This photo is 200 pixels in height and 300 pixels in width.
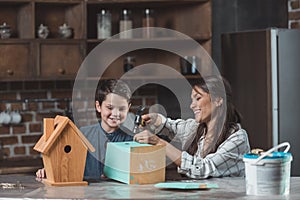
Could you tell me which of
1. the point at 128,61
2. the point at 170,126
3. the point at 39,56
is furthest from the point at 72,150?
the point at 128,61

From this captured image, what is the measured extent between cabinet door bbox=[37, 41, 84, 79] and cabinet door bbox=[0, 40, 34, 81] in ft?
0.25

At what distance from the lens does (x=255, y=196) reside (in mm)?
2814

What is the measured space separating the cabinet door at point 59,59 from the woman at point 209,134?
1.38 meters

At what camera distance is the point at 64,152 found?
317 centimetres

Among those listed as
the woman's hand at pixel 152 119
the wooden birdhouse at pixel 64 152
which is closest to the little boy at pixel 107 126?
the woman's hand at pixel 152 119

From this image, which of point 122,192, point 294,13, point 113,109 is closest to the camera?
point 122,192

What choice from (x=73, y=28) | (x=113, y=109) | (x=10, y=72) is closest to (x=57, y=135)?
(x=113, y=109)

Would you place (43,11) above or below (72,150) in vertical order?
above

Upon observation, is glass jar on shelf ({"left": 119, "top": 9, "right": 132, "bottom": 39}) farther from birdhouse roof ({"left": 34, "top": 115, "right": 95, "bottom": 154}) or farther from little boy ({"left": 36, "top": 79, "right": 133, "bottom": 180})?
birdhouse roof ({"left": 34, "top": 115, "right": 95, "bottom": 154})

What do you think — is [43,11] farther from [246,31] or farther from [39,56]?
[246,31]

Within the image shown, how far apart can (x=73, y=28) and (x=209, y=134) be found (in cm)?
191

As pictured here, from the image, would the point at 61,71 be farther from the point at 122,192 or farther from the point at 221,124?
the point at 122,192

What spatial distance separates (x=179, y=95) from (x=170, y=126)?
5.87 feet

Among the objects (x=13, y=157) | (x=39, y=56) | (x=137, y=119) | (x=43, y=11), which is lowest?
(x=13, y=157)
